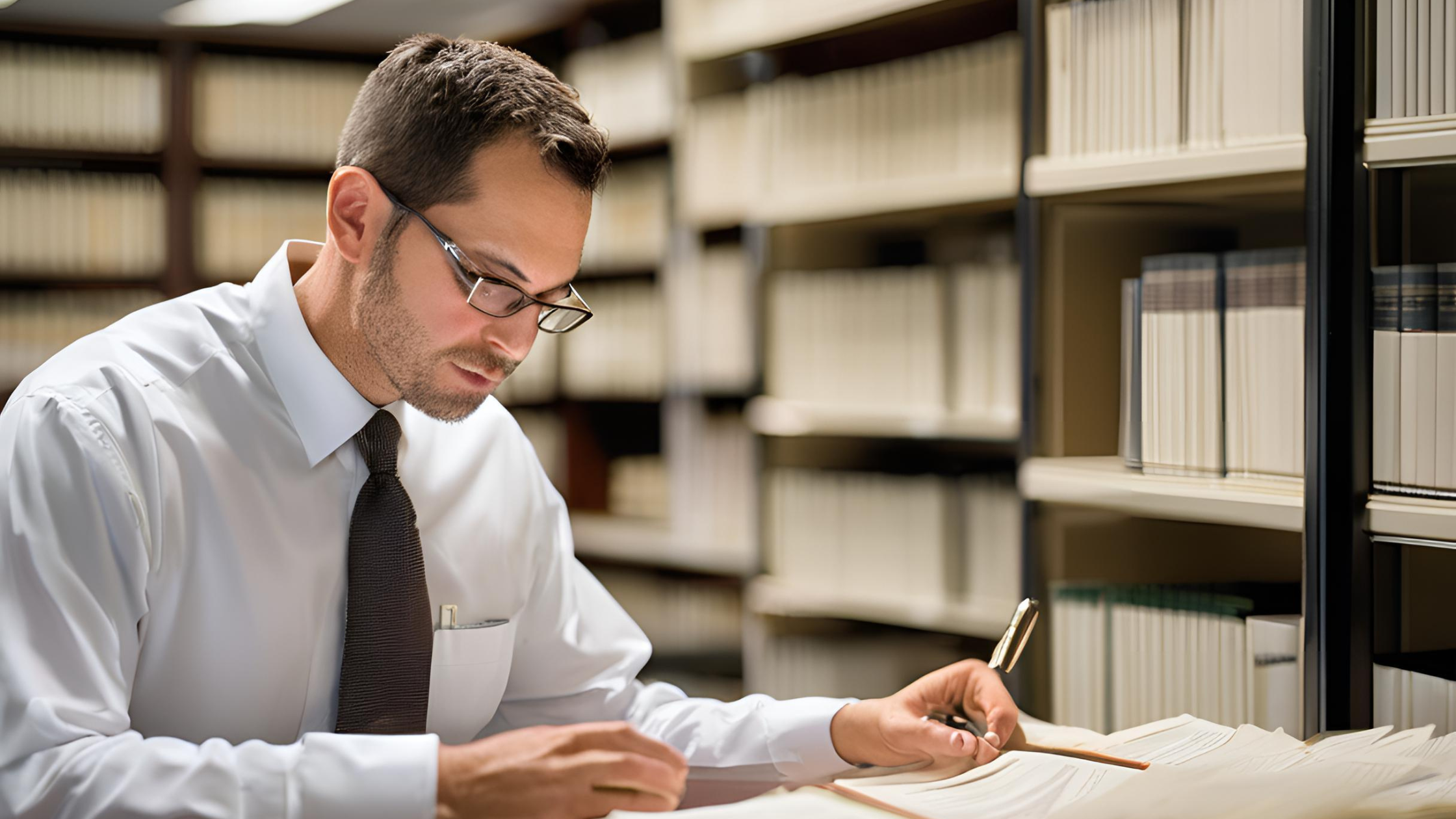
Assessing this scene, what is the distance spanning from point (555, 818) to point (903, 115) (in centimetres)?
184

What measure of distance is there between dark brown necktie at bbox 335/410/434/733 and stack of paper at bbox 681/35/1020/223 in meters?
1.29

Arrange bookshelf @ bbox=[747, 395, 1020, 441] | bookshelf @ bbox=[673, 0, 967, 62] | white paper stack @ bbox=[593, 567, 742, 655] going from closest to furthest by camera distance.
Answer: bookshelf @ bbox=[747, 395, 1020, 441], bookshelf @ bbox=[673, 0, 967, 62], white paper stack @ bbox=[593, 567, 742, 655]

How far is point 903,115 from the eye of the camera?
242 cm

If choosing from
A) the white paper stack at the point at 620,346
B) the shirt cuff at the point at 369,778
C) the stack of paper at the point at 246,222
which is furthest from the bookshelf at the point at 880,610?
the stack of paper at the point at 246,222

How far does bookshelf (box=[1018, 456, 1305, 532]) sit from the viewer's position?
1545 millimetres

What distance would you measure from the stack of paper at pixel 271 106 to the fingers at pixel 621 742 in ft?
10.4

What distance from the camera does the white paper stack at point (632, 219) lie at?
3197 mm

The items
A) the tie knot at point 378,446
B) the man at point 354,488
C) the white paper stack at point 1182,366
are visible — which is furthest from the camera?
the white paper stack at point 1182,366

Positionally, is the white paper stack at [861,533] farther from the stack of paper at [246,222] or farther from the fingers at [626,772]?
the stack of paper at [246,222]

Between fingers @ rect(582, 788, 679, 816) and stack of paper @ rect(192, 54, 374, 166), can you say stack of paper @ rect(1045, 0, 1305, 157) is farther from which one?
stack of paper @ rect(192, 54, 374, 166)

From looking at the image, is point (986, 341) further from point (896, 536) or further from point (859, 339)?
point (896, 536)

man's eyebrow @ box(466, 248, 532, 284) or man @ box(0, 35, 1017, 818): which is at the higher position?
man's eyebrow @ box(466, 248, 532, 284)

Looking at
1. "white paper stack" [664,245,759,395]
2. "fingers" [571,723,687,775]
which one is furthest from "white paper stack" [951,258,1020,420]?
"fingers" [571,723,687,775]

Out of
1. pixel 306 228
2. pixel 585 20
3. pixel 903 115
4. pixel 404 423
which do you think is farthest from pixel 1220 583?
pixel 306 228
